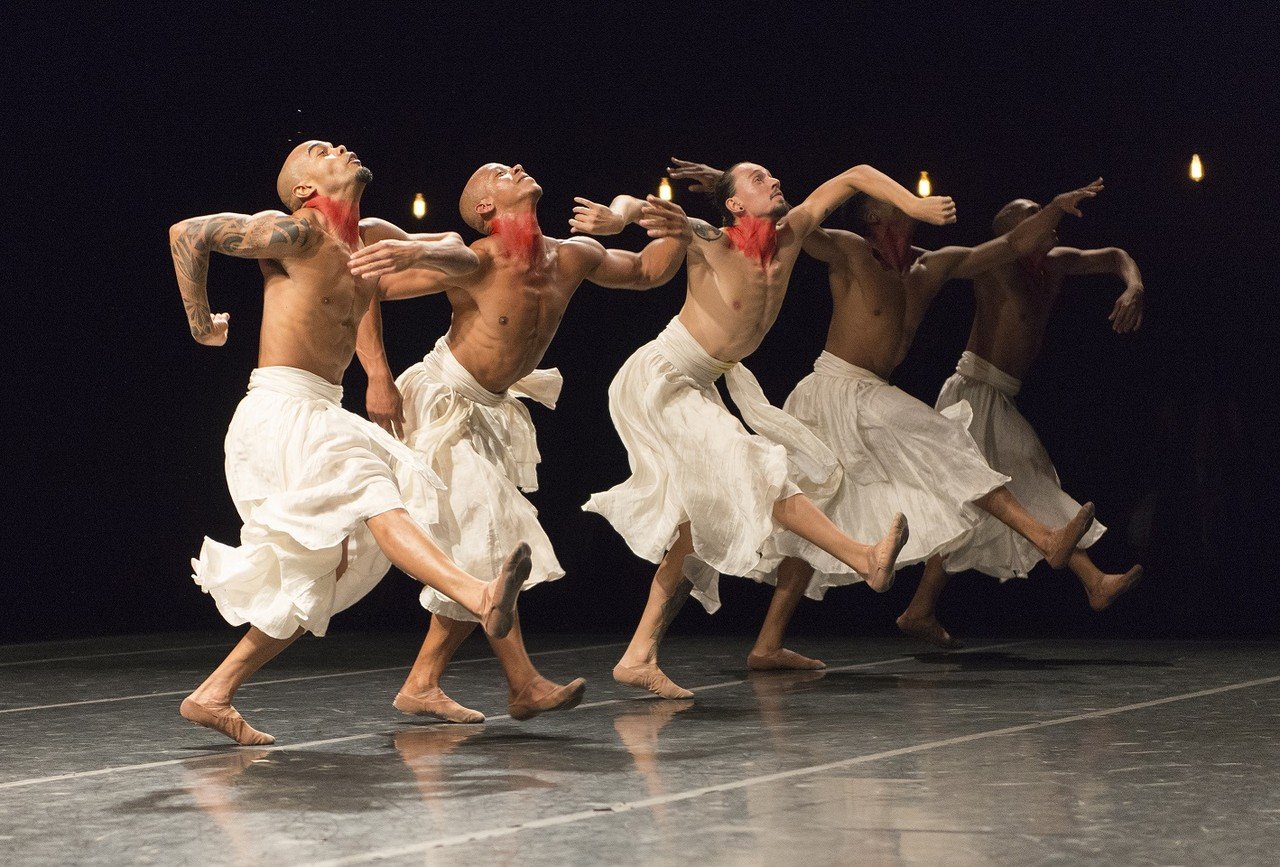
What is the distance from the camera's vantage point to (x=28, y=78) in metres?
6.90

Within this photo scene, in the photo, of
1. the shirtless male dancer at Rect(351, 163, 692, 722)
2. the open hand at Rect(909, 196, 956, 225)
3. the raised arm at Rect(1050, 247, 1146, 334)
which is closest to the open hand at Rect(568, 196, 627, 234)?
the shirtless male dancer at Rect(351, 163, 692, 722)

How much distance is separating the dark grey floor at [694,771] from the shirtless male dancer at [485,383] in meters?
0.32

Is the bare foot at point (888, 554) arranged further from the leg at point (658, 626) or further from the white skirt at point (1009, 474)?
the white skirt at point (1009, 474)

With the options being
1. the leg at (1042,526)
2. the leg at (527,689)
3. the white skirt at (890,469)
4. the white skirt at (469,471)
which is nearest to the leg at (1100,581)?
the leg at (1042,526)

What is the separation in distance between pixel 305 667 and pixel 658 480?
61.7 inches

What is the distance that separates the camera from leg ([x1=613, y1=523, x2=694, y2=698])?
4.74 metres

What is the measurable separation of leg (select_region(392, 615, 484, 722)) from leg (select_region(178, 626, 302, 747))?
0.47 m

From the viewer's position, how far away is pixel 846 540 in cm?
468

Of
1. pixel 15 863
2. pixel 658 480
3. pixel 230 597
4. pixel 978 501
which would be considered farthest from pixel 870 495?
pixel 15 863

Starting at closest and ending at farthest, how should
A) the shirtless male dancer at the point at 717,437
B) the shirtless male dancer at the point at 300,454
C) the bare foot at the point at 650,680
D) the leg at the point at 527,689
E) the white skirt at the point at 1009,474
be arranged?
the shirtless male dancer at the point at 300,454, the leg at the point at 527,689, the bare foot at the point at 650,680, the shirtless male dancer at the point at 717,437, the white skirt at the point at 1009,474

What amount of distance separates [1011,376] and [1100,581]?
99 centimetres

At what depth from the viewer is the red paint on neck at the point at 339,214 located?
4.10m

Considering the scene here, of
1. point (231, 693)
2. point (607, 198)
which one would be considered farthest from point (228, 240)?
point (607, 198)

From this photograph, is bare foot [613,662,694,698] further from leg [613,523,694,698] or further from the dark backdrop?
the dark backdrop
